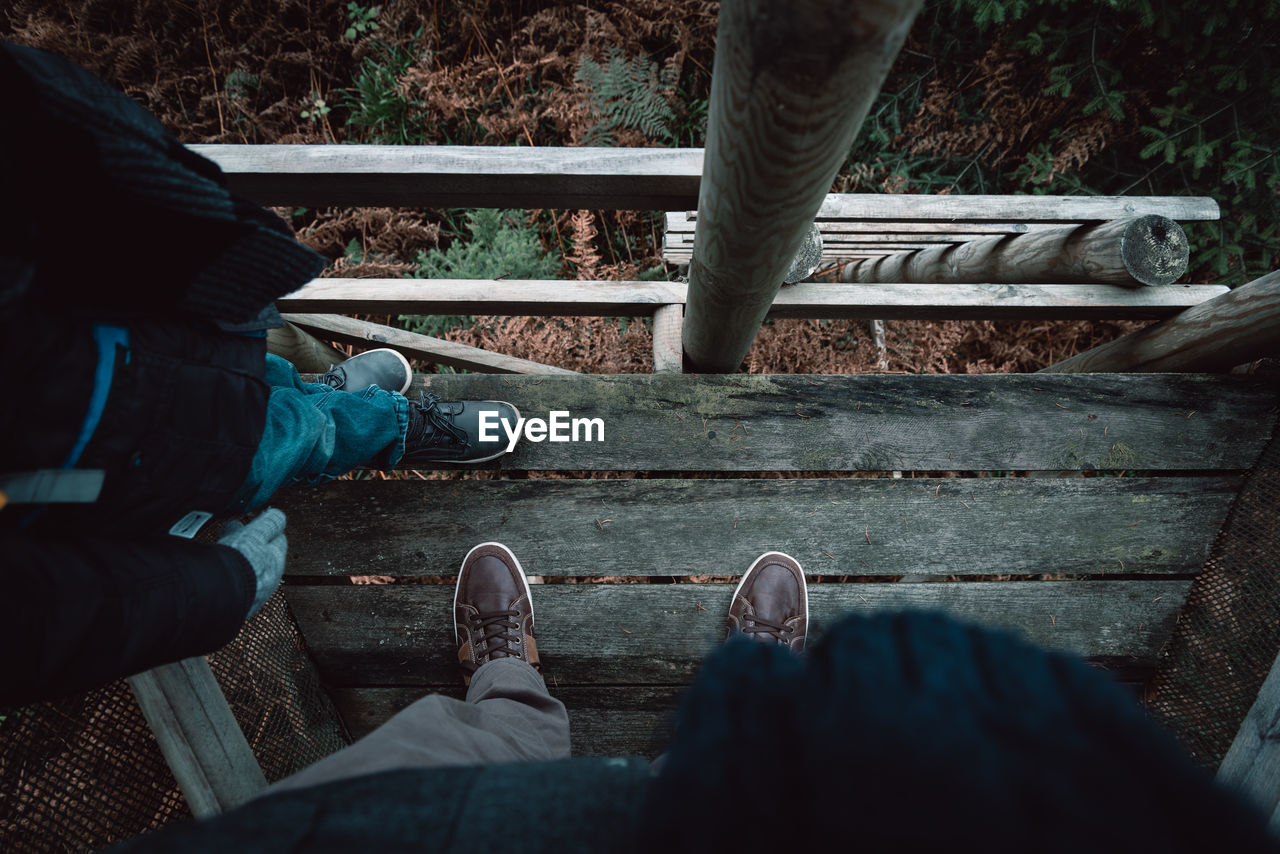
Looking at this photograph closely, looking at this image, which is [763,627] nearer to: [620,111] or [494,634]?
[494,634]

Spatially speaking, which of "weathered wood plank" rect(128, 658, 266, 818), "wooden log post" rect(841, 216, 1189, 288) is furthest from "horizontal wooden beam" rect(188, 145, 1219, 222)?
"wooden log post" rect(841, 216, 1189, 288)

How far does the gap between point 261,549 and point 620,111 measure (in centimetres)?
371

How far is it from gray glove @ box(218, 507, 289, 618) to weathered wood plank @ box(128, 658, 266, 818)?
29cm

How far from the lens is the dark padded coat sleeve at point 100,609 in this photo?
832 millimetres

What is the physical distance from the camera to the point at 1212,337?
195 centimetres

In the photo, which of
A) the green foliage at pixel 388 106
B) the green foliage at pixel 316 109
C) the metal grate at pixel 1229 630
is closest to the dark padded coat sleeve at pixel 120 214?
the metal grate at pixel 1229 630

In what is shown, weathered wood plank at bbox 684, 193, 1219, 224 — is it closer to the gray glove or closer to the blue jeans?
the blue jeans

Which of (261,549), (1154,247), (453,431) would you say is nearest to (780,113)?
(261,549)

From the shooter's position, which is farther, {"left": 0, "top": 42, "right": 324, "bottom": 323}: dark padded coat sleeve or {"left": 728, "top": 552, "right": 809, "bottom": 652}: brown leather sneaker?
{"left": 728, "top": 552, "right": 809, "bottom": 652}: brown leather sneaker

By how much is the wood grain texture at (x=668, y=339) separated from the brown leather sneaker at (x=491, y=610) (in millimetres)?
1042

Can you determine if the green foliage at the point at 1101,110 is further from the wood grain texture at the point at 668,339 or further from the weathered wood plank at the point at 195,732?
the weathered wood plank at the point at 195,732

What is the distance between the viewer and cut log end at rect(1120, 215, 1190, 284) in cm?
198

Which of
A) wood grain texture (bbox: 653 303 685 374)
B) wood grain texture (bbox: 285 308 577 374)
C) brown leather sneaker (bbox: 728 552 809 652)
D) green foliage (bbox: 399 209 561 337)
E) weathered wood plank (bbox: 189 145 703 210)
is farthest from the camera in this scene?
green foliage (bbox: 399 209 561 337)

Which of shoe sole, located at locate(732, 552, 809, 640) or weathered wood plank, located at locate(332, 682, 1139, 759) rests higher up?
shoe sole, located at locate(732, 552, 809, 640)
